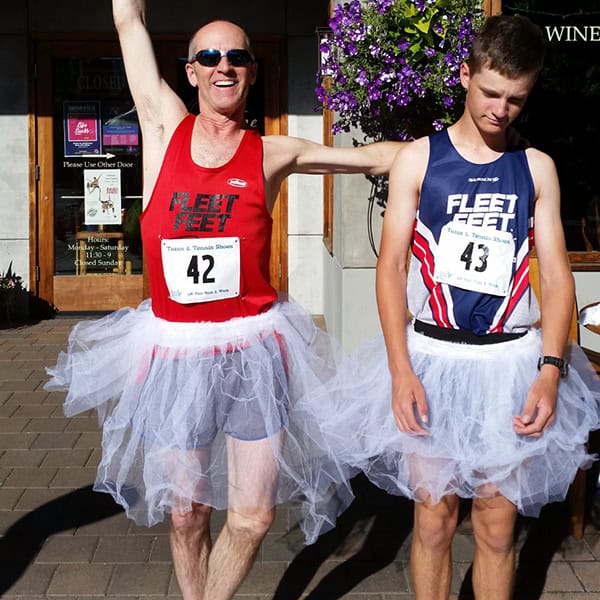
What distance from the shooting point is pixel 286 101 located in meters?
9.47

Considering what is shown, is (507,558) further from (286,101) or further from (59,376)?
(286,101)

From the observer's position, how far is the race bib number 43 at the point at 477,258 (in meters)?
2.71

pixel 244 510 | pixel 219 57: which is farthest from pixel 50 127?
pixel 244 510

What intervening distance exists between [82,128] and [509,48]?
7633 mm

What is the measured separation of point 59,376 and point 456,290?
1407 millimetres

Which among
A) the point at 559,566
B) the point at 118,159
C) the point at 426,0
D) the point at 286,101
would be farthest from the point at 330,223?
the point at 559,566

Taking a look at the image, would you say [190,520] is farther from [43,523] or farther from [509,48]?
[509,48]

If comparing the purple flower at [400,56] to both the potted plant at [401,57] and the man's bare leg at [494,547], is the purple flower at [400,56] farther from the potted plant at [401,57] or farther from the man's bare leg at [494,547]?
Answer: the man's bare leg at [494,547]


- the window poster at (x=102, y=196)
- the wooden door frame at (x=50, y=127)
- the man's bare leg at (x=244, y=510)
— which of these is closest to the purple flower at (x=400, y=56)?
the man's bare leg at (x=244, y=510)

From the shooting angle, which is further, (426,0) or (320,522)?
(426,0)

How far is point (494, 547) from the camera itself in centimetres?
286

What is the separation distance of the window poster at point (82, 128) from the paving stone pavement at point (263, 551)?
16.7ft

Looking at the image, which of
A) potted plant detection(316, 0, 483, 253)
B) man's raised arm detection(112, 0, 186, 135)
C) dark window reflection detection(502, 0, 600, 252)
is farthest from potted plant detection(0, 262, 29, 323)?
man's raised arm detection(112, 0, 186, 135)

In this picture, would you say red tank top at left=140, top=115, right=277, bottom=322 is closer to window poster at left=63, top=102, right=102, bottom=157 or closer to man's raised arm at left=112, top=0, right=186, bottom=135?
man's raised arm at left=112, top=0, right=186, bottom=135
